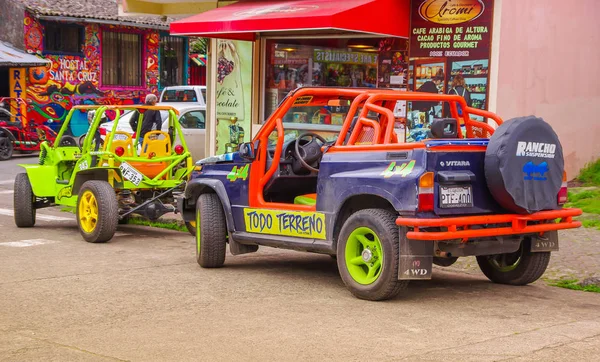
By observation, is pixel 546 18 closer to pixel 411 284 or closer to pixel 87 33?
pixel 411 284

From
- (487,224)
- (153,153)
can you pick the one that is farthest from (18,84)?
(487,224)

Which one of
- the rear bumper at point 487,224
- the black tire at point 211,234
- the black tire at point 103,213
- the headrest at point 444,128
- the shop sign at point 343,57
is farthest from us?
the shop sign at point 343,57

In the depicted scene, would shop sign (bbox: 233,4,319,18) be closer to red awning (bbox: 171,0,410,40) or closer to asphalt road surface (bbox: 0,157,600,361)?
red awning (bbox: 171,0,410,40)

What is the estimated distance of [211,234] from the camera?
9.35m

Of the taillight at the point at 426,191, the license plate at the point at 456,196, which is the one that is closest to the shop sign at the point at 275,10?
the license plate at the point at 456,196

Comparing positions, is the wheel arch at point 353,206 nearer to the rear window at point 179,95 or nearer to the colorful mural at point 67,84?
the rear window at point 179,95

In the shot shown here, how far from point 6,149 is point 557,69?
49.2ft

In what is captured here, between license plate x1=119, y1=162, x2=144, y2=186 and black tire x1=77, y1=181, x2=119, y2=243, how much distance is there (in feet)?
1.26

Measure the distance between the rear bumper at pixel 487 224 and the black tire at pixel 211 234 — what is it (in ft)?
8.62

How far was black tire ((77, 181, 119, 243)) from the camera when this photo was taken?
11.2 m

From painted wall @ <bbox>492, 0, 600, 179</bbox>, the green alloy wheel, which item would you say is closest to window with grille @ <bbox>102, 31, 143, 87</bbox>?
painted wall @ <bbox>492, 0, 600, 179</bbox>

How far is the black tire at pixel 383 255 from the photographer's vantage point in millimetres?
7504

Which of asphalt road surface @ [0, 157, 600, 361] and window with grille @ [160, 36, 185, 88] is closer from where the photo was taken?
asphalt road surface @ [0, 157, 600, 361]

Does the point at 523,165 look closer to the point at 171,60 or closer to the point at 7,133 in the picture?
the point at 7,133
